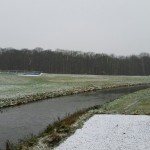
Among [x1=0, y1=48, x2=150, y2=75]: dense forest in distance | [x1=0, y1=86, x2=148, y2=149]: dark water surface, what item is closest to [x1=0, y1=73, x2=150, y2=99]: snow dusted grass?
[x1=0, y1=86, x2=148, y2=149]: dark water surface

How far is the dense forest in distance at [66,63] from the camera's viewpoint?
142m

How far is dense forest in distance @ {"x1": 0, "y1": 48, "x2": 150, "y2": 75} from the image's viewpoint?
465 ft

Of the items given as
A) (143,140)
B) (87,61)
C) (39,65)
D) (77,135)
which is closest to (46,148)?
(77,135)

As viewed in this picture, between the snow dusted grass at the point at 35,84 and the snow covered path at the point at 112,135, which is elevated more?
the snow dusted grass at the point at 35,84

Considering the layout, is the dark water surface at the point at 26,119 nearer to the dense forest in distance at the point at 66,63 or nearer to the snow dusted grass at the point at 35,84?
the snow dusted grass at the point at 35,84

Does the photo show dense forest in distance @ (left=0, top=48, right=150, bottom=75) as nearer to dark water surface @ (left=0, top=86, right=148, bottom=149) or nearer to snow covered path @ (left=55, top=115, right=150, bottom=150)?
dark water surface @ (left=0, top=86, right=148, bottom=149)

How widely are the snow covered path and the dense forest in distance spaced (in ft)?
392

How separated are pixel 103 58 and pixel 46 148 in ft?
486

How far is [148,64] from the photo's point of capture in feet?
558

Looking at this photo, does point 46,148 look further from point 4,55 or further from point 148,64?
point 148,64

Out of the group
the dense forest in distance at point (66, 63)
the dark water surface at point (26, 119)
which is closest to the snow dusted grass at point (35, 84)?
the dark water surface at point (26, 119)

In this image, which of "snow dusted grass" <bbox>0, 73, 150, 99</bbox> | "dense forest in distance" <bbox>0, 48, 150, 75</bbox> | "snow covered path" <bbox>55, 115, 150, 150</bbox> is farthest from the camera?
"dense forest in distance" <bbox>0, 48, 150, 75</bbox>

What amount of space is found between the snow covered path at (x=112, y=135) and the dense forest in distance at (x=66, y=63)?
11961cm

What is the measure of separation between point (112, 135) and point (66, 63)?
441 ft
